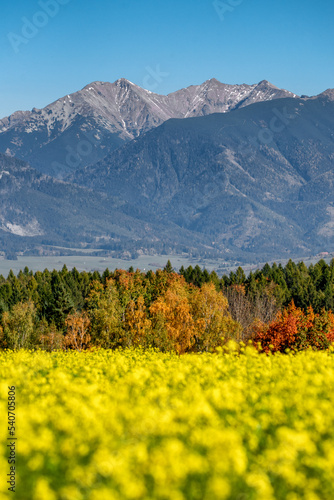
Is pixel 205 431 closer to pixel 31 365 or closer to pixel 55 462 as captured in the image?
pixel 55 462

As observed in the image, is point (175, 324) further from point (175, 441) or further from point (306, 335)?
point (175, 441)

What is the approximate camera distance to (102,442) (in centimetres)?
1136

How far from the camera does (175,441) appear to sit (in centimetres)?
1053

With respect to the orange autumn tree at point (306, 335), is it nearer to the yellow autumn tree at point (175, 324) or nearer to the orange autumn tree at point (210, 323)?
the orange autumn tree at point (210, 323)

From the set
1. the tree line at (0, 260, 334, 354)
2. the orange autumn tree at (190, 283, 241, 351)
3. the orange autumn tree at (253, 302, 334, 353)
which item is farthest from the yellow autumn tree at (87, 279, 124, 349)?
the orange autumn tree at (253, 302, 334, 353)

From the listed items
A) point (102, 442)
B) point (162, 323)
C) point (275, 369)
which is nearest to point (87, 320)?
point (162, 323)

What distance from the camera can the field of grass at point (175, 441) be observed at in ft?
31.2

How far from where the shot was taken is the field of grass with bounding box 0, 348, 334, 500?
9516 millimetres

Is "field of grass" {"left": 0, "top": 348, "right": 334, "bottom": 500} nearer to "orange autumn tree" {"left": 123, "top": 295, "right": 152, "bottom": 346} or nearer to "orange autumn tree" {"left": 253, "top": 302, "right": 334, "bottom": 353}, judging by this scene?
"orange autumn tree" {"left": 253, "top": 302, "right": 334, "bottom": 353}

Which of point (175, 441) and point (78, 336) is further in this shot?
point (78, 336)

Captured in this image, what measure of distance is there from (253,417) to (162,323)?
182ft

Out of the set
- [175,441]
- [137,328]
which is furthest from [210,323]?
[175,441]

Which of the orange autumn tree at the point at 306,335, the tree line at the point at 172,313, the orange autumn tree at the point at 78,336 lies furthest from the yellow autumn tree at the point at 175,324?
the orange autumn tree at the point at 306,335

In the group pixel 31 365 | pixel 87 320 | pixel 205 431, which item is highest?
pixel 205 431
